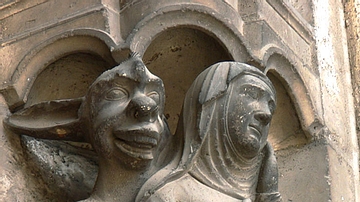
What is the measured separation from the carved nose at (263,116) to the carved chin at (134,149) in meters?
0.29

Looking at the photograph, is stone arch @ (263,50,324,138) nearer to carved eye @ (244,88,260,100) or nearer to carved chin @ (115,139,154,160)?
carved eye @ (244,88,260,100)

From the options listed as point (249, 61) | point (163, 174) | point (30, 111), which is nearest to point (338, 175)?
point (249, 61)

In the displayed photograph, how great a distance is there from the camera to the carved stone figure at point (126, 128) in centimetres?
291

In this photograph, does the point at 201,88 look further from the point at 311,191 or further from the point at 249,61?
the point at 311,191

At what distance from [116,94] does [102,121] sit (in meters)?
0.08

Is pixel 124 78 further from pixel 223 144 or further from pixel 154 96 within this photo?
pixel 223 144

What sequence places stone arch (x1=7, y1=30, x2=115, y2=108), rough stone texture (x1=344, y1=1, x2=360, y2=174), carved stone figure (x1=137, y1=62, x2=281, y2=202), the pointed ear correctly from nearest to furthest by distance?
carved stone figure (x1=137, y1=62, x2=281, y2=202) < the pointed ear < stone arch (x1=7, y1=30, x2=115, y2=108) < rough stone texture (x1=344, y1=1, x2=360, y2=174)

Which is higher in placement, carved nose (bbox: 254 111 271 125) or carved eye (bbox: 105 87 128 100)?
carved eye (bbox: 105 87 128 100)

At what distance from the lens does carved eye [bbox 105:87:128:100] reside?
295cm

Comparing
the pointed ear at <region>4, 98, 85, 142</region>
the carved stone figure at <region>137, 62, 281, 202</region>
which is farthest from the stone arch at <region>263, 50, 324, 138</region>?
the pointed ear at <region>4, 98, 85, 142</region>

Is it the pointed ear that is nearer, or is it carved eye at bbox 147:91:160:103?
carved eye at bbox 147:91:160:103

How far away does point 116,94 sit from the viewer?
9.68ft

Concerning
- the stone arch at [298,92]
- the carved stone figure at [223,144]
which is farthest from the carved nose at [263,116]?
the stone arch at [298,92]

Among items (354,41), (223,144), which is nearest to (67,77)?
(223,144)
